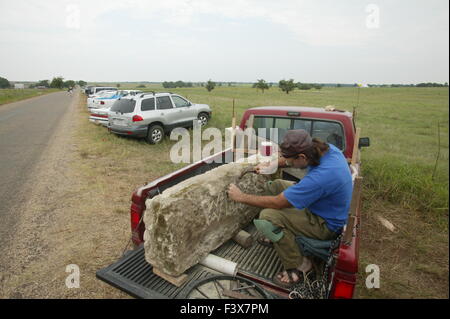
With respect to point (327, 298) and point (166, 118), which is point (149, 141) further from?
point (327, 298)

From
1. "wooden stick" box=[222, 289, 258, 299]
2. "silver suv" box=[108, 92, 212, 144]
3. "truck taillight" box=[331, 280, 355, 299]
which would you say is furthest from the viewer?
"silver suv" box=[108, 92, 212, 144]

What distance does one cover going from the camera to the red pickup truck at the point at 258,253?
6.66 ft

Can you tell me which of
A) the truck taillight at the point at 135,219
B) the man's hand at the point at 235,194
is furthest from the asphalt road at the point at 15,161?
the man's hand at the point at 235,194

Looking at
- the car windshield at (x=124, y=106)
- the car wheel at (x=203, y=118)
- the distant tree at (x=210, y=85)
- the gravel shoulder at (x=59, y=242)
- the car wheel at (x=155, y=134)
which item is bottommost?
the gravel shoulder at (x=59, y=242)

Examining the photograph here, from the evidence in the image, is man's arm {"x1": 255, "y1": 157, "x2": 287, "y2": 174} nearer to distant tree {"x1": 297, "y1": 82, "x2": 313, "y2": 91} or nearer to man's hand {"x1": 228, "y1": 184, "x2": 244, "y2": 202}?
man's hand {"x1": 228, "y1": 184, "x2": 244, "y2": 202}

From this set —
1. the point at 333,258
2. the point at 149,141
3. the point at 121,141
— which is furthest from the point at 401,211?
the point at 121,141

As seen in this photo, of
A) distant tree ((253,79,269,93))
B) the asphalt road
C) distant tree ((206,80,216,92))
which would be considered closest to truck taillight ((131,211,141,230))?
the asphalt road

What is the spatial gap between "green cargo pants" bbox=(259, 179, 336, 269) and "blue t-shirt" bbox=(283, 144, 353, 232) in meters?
0.06

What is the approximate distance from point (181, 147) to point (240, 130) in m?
6.03

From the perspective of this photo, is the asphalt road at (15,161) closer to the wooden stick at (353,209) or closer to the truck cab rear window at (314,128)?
the truck cab rear window at (314,128)

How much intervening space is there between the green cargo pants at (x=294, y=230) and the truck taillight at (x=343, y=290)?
45cm

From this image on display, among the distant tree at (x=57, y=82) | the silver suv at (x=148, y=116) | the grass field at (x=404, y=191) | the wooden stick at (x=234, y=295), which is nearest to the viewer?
the grass field at (x=404, y=191)

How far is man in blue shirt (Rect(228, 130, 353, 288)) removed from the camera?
7.67ft
